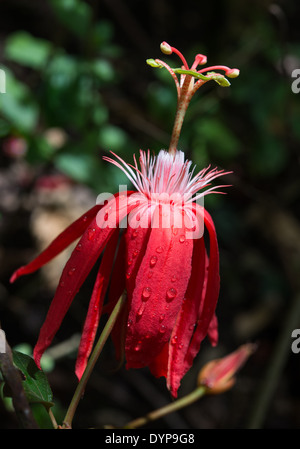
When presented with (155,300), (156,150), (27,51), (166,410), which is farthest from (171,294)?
(27,51)

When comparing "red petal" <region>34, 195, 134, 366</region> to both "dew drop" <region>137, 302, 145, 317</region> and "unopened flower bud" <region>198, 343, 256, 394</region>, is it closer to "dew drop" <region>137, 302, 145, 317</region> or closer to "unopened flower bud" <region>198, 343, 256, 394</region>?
"dew drop" <region>137, 302, 145, 317</region>

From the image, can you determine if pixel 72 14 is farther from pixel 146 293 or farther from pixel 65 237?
pixel 146 293

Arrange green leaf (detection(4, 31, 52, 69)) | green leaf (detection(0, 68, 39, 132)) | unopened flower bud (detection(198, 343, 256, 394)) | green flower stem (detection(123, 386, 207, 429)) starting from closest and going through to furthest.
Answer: green flower stem (detection(123, 386, 207, 429)) < unopened flower bud (detection(198, 343, 256, 394)) < green leaf (detection(0, 68, 39, 132)) < green leaf (detection(4, 31, 52, 69))

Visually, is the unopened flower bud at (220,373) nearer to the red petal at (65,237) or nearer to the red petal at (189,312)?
the red petal at (189,312)

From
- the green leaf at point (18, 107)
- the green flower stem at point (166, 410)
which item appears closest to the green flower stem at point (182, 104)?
the green flower stem at point (166, 410)

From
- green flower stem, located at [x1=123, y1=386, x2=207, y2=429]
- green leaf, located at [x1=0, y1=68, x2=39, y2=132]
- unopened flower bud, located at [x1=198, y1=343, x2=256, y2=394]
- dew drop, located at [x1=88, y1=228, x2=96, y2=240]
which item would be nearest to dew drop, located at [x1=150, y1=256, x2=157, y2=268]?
dew drop, located at [x1=88, y1=228, x2=96, y2=240]

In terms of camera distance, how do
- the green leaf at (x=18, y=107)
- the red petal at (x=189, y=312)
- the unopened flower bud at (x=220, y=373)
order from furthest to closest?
the green leaf at (x=18, y=107), the unopened flower bud at (x=220, y=373), the red petal at (x=189, y=312)

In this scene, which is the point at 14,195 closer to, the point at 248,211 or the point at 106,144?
the point at 106,144

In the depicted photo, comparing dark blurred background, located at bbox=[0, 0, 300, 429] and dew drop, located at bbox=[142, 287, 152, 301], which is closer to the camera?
dew drop, located at bbox=[142, 287, 152, 301]
